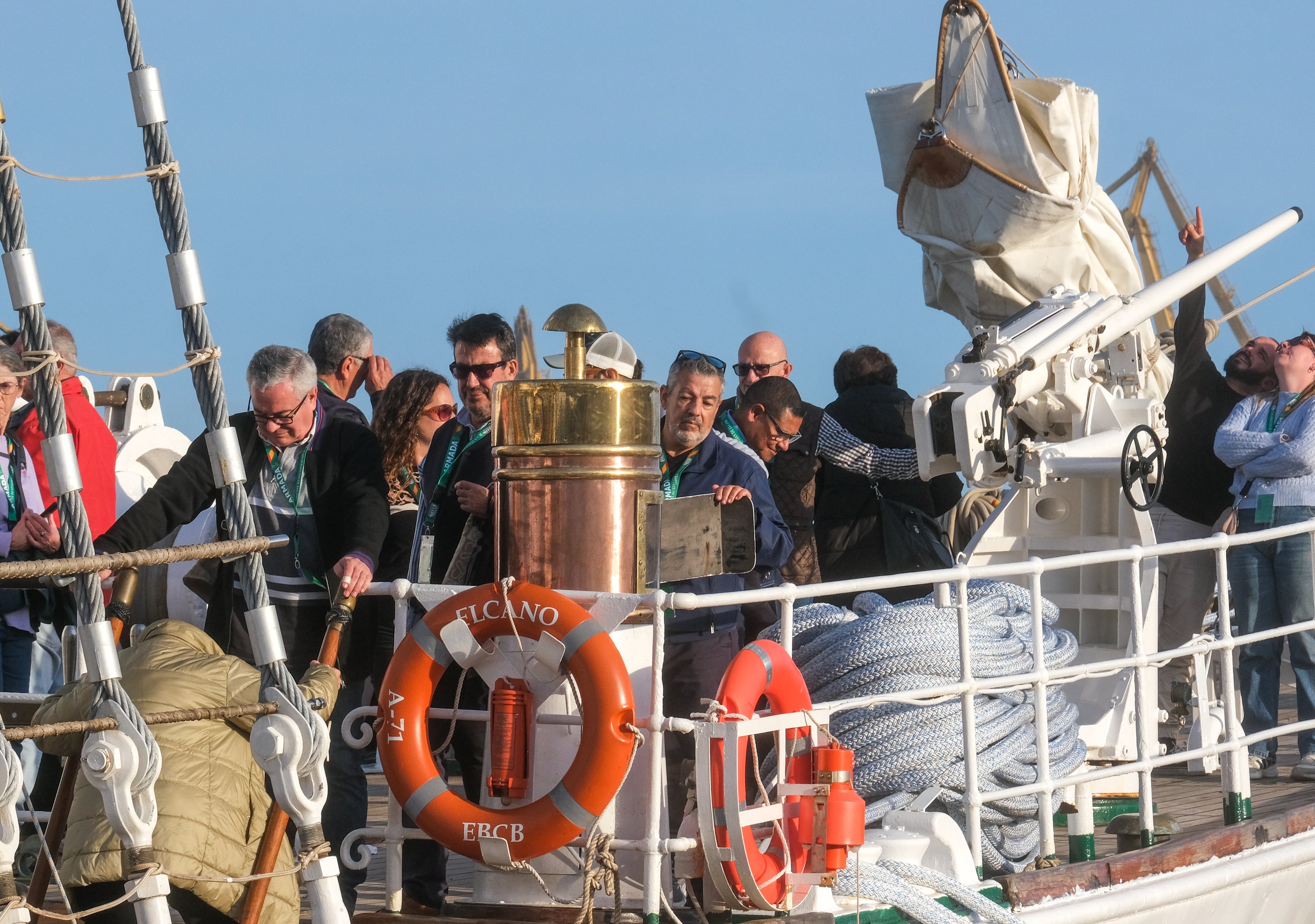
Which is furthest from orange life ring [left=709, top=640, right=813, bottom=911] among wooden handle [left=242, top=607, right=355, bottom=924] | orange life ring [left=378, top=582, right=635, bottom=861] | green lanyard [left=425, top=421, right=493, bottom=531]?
green lanyard [left=425, top=421, right=493, bottom=531]

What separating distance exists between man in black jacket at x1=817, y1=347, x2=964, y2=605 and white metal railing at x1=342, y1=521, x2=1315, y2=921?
1.18m

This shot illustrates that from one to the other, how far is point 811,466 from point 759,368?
2.06 ft

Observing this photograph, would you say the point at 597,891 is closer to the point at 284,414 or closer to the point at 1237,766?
the point at 284,414

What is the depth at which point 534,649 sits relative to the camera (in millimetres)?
3943

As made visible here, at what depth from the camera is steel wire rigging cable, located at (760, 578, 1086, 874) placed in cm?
494

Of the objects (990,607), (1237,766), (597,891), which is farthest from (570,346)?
(1237,766)

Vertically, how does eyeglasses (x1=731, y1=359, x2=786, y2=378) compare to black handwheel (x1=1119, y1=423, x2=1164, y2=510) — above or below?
above

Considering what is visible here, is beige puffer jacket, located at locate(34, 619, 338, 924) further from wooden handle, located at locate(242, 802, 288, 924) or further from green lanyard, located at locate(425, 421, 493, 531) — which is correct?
green lanyard, located at locate(425, 421, 493, 531)

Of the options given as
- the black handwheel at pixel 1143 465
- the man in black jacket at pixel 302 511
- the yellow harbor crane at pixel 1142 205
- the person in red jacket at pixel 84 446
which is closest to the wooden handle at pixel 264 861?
the man in black jacket at pixel 302 511

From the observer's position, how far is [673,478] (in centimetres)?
494

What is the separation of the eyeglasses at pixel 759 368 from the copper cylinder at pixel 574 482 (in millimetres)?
2789

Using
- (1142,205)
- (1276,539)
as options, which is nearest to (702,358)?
(1276,539)

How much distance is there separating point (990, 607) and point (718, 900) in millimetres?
1885

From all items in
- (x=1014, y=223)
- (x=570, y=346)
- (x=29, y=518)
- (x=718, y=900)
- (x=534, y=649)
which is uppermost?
(x=1014, y=223)
